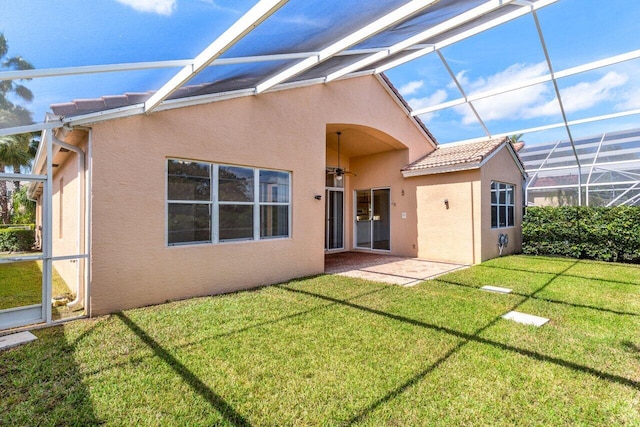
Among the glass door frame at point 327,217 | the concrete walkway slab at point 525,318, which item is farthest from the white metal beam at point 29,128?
the glass door frame at point 327,217

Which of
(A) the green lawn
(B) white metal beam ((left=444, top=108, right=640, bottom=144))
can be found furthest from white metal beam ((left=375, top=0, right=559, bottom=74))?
(A) the green lawn

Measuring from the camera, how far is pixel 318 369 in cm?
396

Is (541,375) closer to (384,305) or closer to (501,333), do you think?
(501,333)

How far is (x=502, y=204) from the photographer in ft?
43.2

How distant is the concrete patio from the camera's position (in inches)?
362

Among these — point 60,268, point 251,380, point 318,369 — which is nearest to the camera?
point 251,380

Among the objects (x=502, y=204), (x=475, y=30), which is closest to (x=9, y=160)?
(x=475, y=30)

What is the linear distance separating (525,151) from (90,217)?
70.6ft

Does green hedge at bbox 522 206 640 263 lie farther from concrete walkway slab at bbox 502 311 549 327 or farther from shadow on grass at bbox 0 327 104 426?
shadow on grass at bbox 0 327 104 426

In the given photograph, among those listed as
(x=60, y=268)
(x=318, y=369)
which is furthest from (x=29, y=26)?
(x=60, y=268)

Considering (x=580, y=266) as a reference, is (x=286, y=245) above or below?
above

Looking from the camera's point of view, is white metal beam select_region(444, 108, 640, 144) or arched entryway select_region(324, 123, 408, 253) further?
arched entryway select_region(324, 123, 408, 253)

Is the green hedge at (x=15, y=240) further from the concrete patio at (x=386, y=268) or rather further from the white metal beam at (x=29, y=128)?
the concrete patio at (x=386, y=268)

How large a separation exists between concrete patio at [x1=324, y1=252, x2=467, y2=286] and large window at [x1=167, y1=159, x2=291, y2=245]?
9.00 feet
